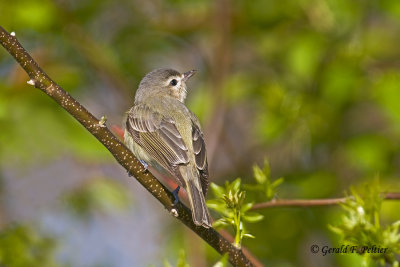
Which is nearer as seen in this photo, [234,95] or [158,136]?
[158,136]

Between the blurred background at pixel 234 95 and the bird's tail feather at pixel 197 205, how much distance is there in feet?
3.14

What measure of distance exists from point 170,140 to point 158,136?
104mm

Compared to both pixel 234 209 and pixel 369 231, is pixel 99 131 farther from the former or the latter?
pixel 369 231

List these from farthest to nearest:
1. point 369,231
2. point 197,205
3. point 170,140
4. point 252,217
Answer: point 170,140, point 197,205, point 252,217, point 369,231

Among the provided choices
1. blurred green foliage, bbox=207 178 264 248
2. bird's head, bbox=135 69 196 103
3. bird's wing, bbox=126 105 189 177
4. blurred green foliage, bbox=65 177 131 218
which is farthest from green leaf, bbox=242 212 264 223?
blurred green foliage, bbox=65 177 131 218

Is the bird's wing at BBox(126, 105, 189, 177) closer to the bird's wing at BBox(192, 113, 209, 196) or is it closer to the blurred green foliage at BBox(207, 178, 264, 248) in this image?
the bird's wing at BBox(192, 113, 209, 196)

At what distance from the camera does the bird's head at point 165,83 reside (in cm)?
463

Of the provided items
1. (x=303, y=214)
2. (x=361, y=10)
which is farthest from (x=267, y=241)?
(x=361, y=10)

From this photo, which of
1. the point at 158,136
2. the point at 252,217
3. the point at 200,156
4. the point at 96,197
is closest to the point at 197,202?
the point at 252,217

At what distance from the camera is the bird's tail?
2.62 metres

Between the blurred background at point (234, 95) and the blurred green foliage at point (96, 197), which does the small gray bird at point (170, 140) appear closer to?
the blurred background at point (234, 95)

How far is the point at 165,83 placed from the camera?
4.75 m

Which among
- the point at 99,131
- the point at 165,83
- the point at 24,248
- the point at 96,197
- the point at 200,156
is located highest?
the point at 165,83

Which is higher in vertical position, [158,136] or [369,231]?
[158,136]
